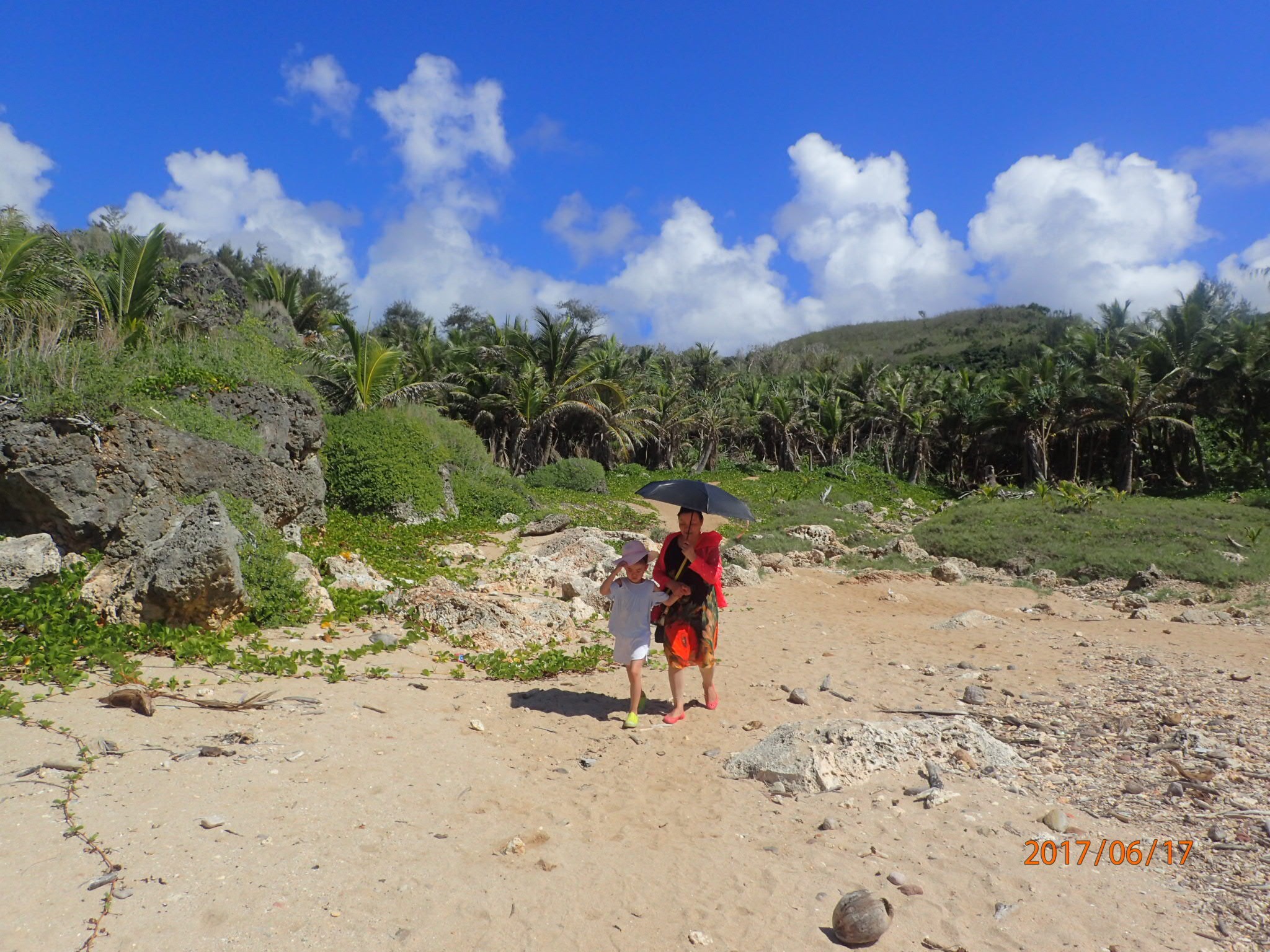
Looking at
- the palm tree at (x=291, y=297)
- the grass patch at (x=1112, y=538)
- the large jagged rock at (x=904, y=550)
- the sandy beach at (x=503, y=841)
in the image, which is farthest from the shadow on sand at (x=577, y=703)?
the palm tree at (x=291, y=297)

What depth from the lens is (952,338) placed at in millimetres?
76688

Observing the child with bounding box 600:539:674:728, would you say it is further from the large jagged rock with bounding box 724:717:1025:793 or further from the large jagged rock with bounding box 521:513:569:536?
the large jagged rock with bounding box 521:513:569:536

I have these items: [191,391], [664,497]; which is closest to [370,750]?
[664,497]

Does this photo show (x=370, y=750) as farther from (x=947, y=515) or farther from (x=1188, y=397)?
(x=1188, y=397)

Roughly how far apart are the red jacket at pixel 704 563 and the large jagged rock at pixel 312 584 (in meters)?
3.96

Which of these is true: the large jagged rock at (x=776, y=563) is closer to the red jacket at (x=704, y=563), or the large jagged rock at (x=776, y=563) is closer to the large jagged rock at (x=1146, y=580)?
the large jagged rock at (x=1146, y=580)

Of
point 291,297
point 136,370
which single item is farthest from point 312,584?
point 291,297

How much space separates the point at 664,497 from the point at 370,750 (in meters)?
2.71

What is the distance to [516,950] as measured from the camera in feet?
10.1

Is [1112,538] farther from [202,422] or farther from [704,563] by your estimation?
[202,422]

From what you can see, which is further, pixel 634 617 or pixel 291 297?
pixel 291 297

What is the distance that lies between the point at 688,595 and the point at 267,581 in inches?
177

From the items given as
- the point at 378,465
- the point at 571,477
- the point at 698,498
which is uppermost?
the point at 698,498

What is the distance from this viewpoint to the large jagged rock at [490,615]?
7910 millimetres
